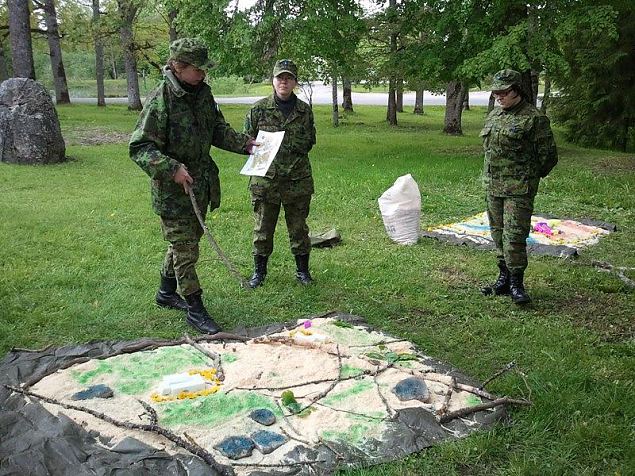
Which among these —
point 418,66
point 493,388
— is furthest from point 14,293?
point 418,66

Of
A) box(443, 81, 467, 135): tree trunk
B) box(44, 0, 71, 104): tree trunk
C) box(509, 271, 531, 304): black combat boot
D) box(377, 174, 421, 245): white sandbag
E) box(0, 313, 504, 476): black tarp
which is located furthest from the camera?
box(44, 0, 71, 104): tree trunk

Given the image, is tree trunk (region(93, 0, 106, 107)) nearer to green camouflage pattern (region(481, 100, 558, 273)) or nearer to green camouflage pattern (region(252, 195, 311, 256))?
green camouflage pattern (region(252, 195, 311, 256))

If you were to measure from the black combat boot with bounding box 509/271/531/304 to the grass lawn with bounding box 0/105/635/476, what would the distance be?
0.35 feet

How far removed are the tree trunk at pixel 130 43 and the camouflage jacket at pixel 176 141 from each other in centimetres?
2046

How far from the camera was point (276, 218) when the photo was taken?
17.4 ft

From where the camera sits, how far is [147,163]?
395 centimetres

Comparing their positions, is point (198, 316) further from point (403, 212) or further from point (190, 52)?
point (403, 212)

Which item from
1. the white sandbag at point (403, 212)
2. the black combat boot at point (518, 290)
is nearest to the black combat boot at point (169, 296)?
the black combat boot at point (518, 290)

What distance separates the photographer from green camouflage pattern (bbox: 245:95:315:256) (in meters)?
5.07

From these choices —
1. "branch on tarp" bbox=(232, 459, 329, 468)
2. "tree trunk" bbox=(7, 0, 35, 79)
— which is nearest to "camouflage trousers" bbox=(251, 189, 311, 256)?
"branch on tarp" bbox=(232, 459, 329, 468)

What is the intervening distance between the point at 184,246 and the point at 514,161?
2.52 m

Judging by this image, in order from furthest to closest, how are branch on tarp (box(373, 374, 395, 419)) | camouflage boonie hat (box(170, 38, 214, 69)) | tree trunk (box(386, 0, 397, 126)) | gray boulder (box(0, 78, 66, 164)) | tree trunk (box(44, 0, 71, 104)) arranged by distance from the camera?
tree trunk (box(44, 0, 71, 104)) < tree trunk (box(386, 0, 397, 126)) < gray boulder (box(0, 78, 66, 164)) < camouflage boonie hat (box(170, 38, 214, 69)) < branch on tarp (box(373, 374, 395, 419))

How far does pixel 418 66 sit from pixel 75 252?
28.6 ft

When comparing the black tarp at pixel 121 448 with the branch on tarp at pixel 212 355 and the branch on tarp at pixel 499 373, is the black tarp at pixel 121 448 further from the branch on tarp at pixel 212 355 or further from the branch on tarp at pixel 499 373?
the branch on tarp at pixel 212 355
